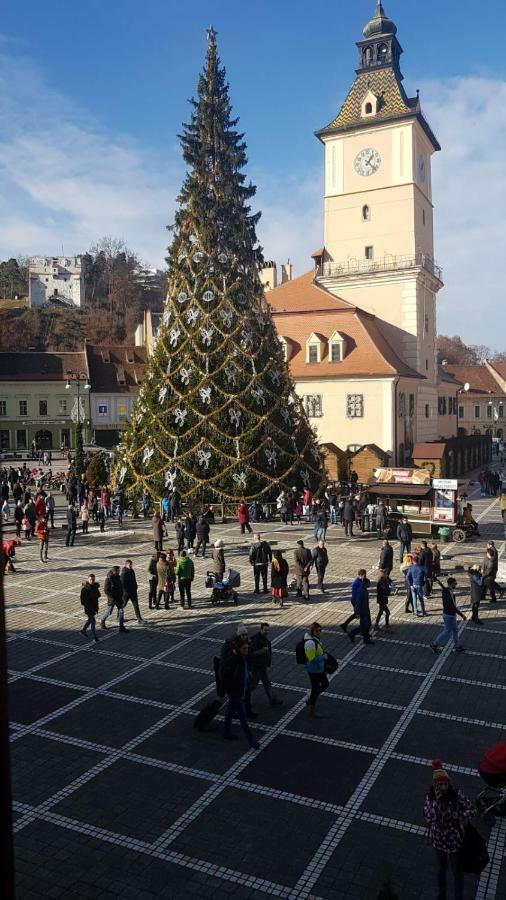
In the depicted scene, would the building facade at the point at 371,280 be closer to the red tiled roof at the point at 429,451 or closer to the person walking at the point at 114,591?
the red tiled roof at the point at 429,451

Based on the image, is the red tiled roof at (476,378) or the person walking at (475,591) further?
the red tiled roof at (476,378)

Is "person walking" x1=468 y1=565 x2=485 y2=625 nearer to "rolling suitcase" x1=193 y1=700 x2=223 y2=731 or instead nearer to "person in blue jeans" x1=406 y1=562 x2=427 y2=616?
"person in blue jeans" x1=406 y1=562 x2=427 y2=616

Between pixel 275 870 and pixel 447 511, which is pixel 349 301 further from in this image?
pixel 275 870

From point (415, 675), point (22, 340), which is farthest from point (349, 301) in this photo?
point (22, 340)

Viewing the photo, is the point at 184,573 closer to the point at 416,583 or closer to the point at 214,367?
the point at 416,583

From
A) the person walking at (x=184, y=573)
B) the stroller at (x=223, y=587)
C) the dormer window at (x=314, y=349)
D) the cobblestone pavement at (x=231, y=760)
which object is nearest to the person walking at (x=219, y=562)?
the stroller at (x=223, y=587)

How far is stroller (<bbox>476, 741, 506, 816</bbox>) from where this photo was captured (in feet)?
26.0

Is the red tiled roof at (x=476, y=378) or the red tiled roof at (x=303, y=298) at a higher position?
the red tiled roof at (x=303, y=298)

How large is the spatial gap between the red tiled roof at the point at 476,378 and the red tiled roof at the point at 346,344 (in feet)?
146

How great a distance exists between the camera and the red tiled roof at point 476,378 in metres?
86.6

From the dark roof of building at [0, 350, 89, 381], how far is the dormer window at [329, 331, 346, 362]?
33.2 metres

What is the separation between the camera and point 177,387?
29.5 meters

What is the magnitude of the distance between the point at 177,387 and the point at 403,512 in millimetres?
10648

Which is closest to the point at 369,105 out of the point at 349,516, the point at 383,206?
the point at 383,206
